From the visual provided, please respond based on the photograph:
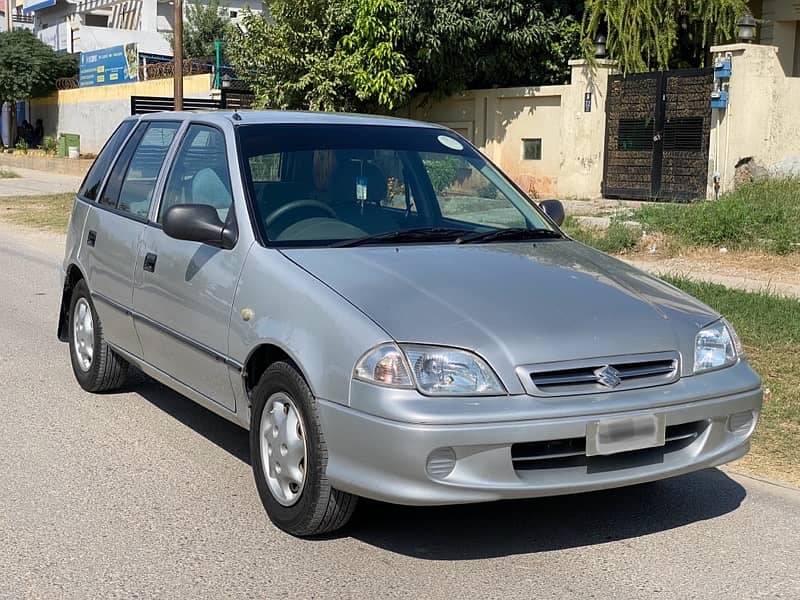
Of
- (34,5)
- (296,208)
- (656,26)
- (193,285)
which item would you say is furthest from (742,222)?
(34,5)

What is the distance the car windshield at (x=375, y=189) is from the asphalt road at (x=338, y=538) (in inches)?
50.3

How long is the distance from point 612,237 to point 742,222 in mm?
1527

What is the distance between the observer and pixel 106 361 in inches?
253

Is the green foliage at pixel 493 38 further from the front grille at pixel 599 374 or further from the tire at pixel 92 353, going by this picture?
the front grille at pixel 599 374

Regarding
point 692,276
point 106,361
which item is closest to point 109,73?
point 692,276

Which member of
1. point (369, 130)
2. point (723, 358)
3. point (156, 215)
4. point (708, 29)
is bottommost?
point (723, 358)

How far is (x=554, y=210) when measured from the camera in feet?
19.1

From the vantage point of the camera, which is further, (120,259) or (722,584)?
(120,259)

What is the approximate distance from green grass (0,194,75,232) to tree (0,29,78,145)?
822 inches

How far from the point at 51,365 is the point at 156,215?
2368 millimetres

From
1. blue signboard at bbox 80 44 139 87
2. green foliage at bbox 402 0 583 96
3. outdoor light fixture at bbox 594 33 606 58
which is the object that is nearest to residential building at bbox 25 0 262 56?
blue signboard at bbox 80 44 139 87

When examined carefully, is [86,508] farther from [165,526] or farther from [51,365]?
[51,365]

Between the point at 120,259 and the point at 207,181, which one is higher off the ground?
the point at 207,181

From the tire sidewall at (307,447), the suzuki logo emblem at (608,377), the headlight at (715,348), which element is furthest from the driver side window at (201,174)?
the headlight at (715,348)
